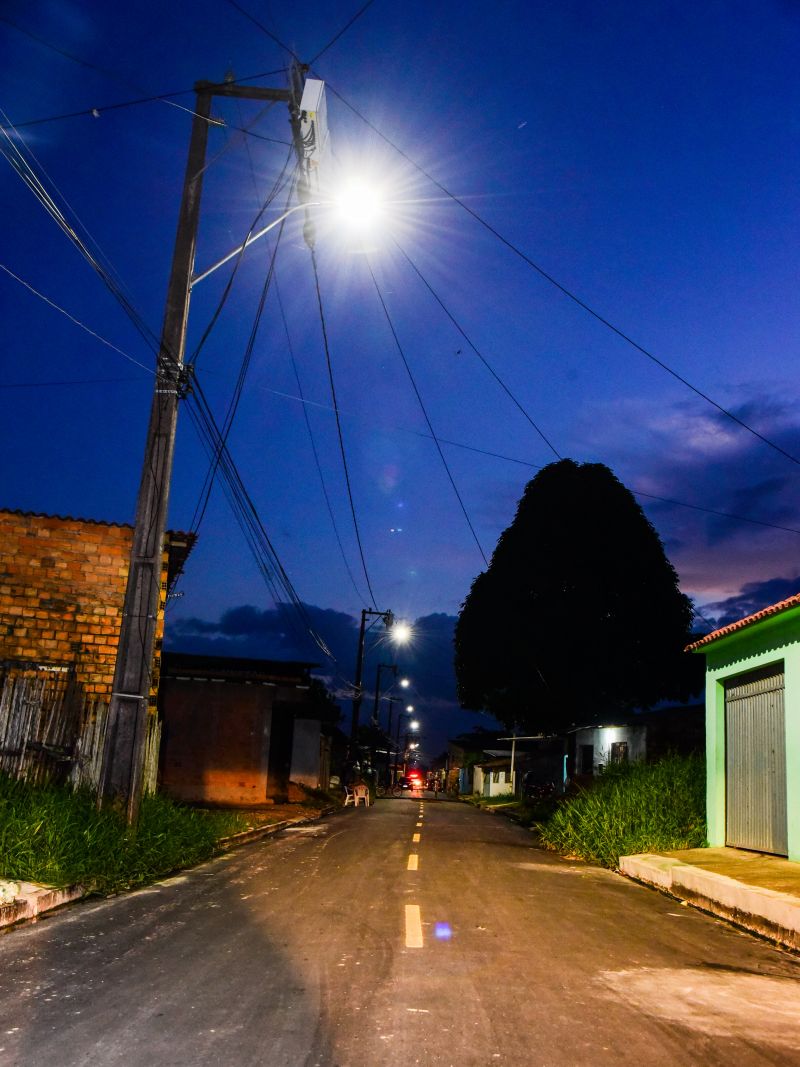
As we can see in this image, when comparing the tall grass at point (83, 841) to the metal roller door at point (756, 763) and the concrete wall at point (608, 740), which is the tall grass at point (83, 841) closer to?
the metal roller door at point (756, 763)

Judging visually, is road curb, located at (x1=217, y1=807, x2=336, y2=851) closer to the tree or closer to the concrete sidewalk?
the concrete sidewalk

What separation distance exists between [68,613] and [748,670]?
35.4ft

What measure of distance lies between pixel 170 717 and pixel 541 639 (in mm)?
14960

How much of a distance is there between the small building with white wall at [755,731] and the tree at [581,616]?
17868 mm

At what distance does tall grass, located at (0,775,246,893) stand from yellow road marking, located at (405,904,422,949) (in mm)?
3107

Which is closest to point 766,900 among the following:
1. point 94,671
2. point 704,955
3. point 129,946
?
point 704,955

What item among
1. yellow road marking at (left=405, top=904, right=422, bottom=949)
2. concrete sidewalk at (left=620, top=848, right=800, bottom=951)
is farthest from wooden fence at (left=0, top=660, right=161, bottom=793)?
concrete sidewalk at (left=620, top=848, right=800, bottom=951)

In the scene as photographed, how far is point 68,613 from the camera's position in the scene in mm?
12633

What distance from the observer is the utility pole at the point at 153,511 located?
10.3 m

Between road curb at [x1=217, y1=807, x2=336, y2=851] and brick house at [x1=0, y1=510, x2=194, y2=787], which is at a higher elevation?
brick house at [x1=0, y1=510, x2=194, y2=787]

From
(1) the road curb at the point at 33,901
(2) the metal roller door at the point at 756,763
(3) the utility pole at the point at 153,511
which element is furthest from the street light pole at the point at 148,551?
(2) the metal roller door at the point at 756,763

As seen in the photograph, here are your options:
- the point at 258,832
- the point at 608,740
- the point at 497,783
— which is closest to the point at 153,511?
the point at 258,832

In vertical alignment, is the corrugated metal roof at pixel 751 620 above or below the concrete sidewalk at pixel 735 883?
above

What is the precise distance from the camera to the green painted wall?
36.8 ft
